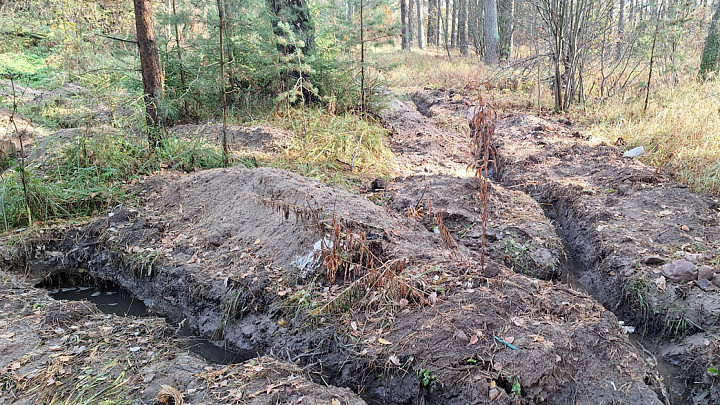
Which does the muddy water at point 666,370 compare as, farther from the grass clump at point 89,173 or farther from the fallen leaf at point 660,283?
the grass clump at point 89,173

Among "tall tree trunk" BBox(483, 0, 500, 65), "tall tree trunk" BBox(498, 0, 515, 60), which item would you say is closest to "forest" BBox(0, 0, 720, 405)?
"tall tree trunk" BBox(483, 0, 500, 65)

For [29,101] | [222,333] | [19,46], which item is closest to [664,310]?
[222,333]

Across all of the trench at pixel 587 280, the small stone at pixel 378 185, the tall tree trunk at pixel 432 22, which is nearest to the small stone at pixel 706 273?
the trench at pixel 587 280

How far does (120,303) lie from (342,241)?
80.7 inches

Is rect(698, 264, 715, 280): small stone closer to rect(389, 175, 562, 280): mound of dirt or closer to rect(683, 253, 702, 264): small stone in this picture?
rect(683, 253, 702, 264): small stone

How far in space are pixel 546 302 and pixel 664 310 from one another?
1092 millimetres

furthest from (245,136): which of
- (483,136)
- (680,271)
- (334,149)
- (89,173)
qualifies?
(680,271)

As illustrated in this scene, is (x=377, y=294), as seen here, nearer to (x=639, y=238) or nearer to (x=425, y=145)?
(x=639, y=238)

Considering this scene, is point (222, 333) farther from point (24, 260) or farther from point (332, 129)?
point (332, 129)

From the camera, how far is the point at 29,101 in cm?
798

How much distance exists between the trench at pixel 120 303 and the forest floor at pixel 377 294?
45mm

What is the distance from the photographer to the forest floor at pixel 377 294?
2.61 metres

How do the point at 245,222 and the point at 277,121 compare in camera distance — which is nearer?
the point at 245,222

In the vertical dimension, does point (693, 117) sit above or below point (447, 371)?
above
